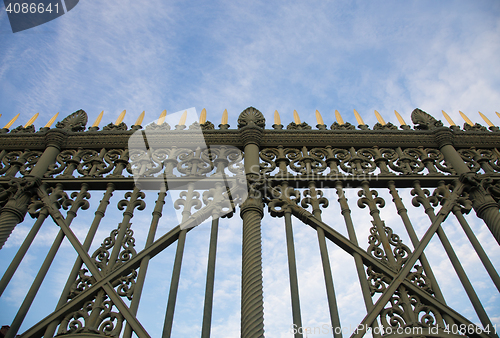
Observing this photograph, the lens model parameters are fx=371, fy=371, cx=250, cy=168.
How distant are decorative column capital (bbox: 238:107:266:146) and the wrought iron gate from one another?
0.02m

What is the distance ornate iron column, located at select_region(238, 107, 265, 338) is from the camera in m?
4.01

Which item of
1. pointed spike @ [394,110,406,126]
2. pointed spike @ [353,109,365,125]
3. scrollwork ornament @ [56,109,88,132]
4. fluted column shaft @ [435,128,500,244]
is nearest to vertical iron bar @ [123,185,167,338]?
scrollwork ornament @ [56,109,88,132]

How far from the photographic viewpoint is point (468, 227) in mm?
4953

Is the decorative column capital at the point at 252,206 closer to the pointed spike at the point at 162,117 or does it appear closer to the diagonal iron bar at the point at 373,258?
the diagonal iron bar at the point at 373,258

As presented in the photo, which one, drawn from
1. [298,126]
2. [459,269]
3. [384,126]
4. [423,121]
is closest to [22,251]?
[298,126]

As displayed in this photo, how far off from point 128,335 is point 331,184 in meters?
3.37

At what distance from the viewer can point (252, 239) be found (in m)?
4.70

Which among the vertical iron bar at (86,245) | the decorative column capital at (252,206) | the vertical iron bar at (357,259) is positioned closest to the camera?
the vertical iron bar at (86,245)

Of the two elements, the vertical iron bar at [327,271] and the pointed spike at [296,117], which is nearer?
the vertical iron bar at [327,271]

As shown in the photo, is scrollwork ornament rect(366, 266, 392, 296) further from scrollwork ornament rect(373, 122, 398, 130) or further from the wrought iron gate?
scrollwork ornament rect(373, 122, 398, 130)

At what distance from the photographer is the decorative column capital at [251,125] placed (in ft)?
19.9

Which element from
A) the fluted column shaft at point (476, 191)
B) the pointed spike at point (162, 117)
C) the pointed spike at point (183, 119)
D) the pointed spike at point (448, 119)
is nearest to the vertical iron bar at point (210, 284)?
the pointed spike at point (183, 119)

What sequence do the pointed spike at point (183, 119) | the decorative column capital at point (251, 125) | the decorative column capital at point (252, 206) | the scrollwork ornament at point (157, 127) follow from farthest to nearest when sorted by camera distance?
the pointed spike at point (183, 119), the scrollwork ornament at point (157, 127), the decorative column capital at point (251, 125), the decorative column capital at point (252, 206)

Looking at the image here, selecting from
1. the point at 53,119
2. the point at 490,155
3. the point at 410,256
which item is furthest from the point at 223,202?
the point at 490,155
